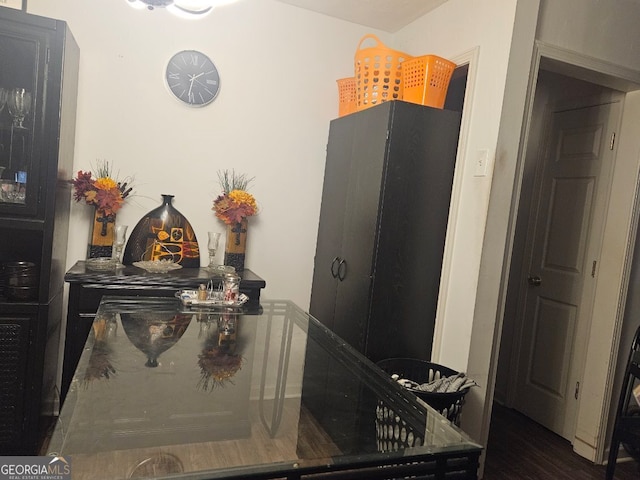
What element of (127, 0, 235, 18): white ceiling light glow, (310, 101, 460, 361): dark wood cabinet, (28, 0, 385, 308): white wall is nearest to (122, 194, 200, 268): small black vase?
(28, 0, 385, 308): white wall

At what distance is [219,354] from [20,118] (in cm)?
169

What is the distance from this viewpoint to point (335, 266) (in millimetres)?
2900

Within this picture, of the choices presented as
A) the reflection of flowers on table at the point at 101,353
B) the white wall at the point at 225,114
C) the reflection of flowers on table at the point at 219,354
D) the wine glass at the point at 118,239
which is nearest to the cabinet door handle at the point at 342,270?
the white wall at the point at 225,114

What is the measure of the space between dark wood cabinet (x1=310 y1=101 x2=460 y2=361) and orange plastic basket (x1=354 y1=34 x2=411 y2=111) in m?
0.13

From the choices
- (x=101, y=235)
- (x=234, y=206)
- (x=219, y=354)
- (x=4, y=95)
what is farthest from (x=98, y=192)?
(x=219, y=354)

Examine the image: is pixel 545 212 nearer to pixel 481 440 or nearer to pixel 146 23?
pixel 481 440

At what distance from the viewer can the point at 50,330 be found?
2428 mm

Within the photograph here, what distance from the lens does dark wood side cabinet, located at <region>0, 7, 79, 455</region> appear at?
2.24m

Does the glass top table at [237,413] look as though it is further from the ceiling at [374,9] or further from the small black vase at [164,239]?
the ceiling at [374,9]

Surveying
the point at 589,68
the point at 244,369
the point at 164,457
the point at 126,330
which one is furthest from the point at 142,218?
the point at 589,68

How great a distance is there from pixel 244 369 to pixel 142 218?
5.65 feet

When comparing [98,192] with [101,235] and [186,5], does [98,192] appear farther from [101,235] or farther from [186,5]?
[186,5]

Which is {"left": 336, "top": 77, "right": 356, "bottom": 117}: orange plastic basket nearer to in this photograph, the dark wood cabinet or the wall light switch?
the dark wood cabinet

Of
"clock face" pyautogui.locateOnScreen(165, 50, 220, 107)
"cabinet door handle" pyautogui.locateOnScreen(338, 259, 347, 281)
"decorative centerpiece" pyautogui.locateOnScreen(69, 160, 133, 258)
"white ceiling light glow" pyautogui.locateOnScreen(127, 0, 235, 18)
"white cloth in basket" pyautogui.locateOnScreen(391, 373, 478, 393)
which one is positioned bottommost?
"white cloth in basket" pyautogui.locateOnScreen(391, 373, 478, 393)
